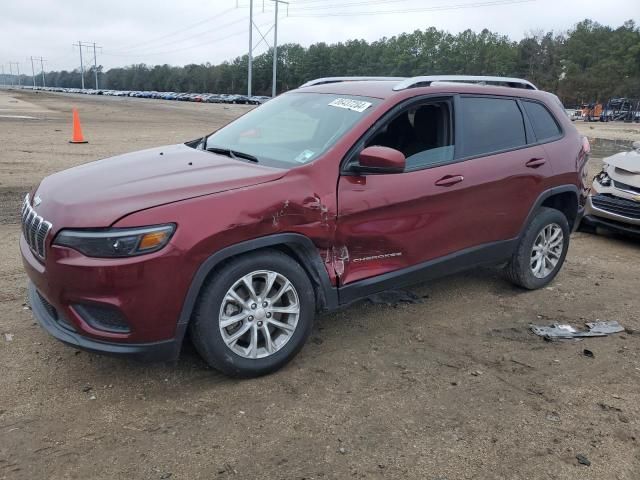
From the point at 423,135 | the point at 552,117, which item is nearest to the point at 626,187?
the point at 552,117

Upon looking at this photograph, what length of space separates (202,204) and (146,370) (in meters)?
1.19

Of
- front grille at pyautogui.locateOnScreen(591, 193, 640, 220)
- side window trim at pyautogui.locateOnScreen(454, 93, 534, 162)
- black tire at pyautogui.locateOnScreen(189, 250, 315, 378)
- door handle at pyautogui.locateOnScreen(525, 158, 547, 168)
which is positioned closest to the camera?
black tire at pyautogui.locateOnScreen(189, 250, 315, 378)

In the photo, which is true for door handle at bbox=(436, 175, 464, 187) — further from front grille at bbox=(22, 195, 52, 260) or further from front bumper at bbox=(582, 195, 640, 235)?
front bumper at bbox=(582, 195, 640, 235)

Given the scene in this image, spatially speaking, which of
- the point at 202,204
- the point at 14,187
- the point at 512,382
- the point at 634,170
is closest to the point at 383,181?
the point at 202,204

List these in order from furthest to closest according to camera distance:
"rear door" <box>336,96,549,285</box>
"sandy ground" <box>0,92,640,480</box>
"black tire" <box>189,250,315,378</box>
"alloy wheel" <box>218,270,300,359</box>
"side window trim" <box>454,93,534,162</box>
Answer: "side window trim" <box>454,93,534,162</box>, "rear door" <box>336,96,549,285</box>, "alloy wheel" <box>218,270,300,359</box>, "black tire" <box>189,250,315,378</box>, "sandy ground" <box>0,92,640,480</box>

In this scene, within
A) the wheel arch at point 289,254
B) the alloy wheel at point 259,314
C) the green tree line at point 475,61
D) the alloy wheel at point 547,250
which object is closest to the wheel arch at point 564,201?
the alloy wheel at point 547,250

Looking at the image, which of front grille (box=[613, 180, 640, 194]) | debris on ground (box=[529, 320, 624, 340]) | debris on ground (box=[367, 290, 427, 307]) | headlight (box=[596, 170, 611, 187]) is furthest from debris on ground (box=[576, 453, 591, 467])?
headlight (box=[596, 170, 611, 187])

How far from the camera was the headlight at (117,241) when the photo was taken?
287cm

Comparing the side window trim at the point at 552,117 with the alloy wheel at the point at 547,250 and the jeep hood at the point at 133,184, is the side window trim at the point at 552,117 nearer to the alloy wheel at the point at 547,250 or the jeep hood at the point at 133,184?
the alloy wheel at the point at 547,250

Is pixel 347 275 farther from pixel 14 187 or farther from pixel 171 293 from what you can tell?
pixel 14 187

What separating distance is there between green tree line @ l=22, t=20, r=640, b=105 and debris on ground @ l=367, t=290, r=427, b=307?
2870 inches

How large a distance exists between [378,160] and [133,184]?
4.85 feet

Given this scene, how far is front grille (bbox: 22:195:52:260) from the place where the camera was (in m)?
3.05

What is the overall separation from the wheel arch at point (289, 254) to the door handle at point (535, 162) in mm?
2199
